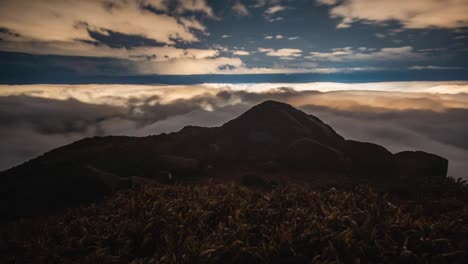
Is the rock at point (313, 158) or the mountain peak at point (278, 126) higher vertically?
the mountain peak at point (278, 126)

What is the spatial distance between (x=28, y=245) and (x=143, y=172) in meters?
13.8

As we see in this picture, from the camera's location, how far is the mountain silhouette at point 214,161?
19312 mm

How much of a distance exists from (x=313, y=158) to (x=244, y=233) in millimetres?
18645

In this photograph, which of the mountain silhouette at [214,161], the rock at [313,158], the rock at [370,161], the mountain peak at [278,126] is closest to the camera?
the mountain silhouette at [214,161]

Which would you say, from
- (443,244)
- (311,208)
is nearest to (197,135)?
(311,208)

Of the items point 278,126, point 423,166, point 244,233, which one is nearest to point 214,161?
point 278,126

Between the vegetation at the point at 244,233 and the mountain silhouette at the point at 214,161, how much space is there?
4104mm

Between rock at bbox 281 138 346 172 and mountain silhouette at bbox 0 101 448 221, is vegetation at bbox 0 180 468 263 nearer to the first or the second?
mountain silhouette at bbox 0 101 448 221

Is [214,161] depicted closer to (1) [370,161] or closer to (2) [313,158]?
(2) [313,158]

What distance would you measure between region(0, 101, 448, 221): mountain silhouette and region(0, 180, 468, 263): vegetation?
13.5ft

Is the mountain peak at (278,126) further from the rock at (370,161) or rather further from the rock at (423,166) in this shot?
the rock at (423,166)

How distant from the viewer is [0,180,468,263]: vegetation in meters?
8.90

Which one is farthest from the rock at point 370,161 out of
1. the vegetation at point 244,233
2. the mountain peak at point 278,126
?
the vegetation at point 244,233

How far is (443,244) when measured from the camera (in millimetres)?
8922
